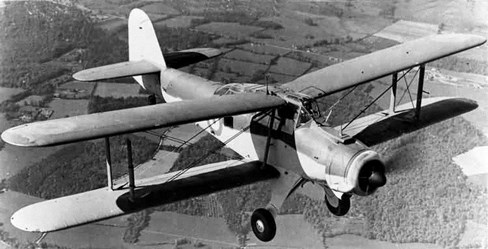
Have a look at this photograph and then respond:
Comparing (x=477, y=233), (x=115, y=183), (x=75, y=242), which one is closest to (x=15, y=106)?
(x=75, y=242)

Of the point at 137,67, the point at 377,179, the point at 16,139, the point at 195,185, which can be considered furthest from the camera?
the point at 137,67

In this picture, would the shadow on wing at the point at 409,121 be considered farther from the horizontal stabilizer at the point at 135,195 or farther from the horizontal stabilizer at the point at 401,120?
the horizontal stabilizer at the point at 135,195

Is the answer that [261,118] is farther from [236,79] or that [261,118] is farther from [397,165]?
[236,79]

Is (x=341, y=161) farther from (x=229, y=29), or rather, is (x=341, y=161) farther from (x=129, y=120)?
(x=229, y=29)

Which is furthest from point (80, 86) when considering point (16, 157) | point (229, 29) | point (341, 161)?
point (341, 161)

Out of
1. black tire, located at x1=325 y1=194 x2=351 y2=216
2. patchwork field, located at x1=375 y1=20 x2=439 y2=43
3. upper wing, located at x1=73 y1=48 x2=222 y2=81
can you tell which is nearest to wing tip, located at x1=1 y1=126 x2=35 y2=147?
black tire, located at x1=325 y1=194 x2=351 y2=216

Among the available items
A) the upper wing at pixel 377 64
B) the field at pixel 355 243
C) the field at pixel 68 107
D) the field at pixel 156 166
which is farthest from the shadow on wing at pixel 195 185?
the field at pixel 68 107
